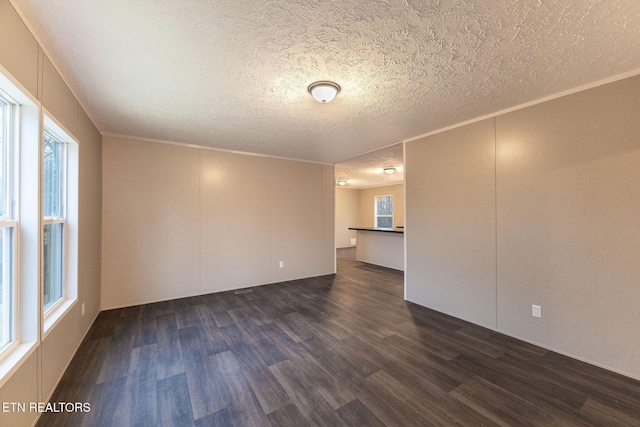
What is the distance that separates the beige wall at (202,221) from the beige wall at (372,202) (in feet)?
14.2

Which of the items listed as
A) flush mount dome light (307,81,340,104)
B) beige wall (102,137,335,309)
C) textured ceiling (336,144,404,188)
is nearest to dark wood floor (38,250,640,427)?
A: beige wall (102,137,335,309)

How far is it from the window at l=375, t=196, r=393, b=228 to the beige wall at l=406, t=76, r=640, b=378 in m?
5.88

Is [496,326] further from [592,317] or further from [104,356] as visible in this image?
[104,356]

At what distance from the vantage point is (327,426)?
59.8 inches

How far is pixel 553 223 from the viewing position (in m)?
2.38

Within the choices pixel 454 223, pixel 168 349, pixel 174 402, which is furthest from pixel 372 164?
pixel 174 402

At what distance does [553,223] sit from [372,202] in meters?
7.35

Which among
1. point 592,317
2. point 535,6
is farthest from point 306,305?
point 535,6

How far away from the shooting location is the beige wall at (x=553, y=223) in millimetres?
2025

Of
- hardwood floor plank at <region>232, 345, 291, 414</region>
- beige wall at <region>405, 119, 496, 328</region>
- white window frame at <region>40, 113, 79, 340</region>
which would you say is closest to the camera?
hardwood floor plank at <region>232, 345, 291, 414</region>

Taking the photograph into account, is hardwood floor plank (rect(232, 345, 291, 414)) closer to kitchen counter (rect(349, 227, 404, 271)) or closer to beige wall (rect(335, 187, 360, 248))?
kitchen counter (rect(349, 227, 404, 271))

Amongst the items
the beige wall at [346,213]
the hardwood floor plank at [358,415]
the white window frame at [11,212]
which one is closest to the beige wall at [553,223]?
the hardwood floor plank at [358,415]

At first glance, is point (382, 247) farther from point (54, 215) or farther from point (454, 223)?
point (54, 215)

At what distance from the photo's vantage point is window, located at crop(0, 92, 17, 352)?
143 cm
